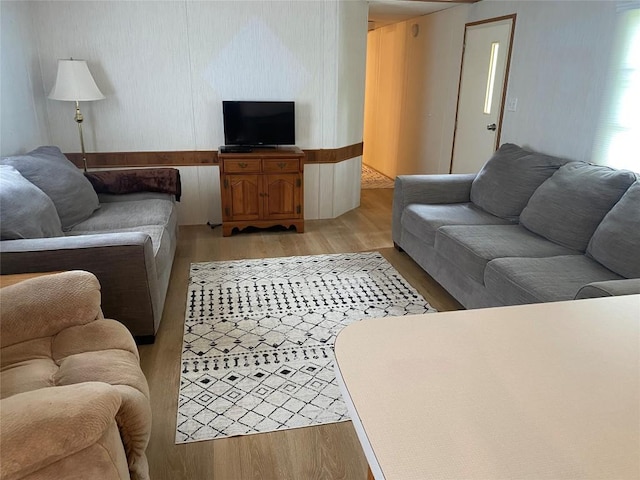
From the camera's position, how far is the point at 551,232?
9.52 feet

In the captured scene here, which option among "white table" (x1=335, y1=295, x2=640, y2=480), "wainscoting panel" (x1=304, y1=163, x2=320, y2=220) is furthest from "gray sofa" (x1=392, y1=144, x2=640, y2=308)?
"wainscoting panel" (x1=304, y1=163, x2=320, y2=220)

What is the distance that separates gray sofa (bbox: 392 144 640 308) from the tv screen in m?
1.31

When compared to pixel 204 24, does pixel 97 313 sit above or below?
below

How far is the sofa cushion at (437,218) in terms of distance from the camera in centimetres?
331

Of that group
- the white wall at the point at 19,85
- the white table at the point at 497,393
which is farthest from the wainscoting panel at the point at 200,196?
the white table at the point at 497,393

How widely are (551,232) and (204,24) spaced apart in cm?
338

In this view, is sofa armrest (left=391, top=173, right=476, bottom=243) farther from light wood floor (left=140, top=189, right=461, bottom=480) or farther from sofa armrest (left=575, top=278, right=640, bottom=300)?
sofa armrest (left=575, top=278, right=640, bottom=300)

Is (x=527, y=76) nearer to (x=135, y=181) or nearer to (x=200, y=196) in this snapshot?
(x=200, y=196)

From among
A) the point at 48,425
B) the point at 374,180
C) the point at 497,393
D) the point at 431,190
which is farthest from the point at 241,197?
the point at 497,393

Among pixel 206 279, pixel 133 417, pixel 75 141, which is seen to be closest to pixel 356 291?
pixel 206 279

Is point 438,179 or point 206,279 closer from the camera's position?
point 206,279

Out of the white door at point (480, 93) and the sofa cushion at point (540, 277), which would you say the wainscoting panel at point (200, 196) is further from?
the sofa cushion at point (540, 277)

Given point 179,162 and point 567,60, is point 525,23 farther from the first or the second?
point 179,162

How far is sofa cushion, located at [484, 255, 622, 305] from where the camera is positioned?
2.23 metres
